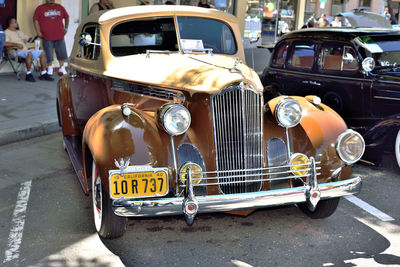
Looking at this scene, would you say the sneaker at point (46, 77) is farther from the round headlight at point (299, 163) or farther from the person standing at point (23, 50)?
the round headlight at point (299, 163)

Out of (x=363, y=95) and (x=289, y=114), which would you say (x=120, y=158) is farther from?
(x=363, y=95)

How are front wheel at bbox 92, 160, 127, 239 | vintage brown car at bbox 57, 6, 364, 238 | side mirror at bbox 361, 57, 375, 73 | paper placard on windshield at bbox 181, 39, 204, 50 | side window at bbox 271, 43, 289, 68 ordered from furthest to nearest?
side window at bbox 271, 43, 289, 68 → side mirror at bbox 361, 57, 375, 73 → paper placard on windshield at bbox 181, 39, 204, 50 → front wheel at bbox 92, 160, 127, 239 → vintage brown car at bbox 57, 6, 364, 238

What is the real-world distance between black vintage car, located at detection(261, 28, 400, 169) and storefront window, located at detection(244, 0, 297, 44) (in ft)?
38.4

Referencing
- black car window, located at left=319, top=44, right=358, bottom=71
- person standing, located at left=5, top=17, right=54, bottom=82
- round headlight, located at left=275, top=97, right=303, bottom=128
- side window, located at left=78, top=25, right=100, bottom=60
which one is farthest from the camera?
person standing, located at left=5, top=17, right=54, bottom=82

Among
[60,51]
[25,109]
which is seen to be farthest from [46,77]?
[25,109]

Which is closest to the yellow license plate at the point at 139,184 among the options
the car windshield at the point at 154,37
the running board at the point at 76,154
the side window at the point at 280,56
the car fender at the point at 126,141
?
the car fender at the point at 126,141

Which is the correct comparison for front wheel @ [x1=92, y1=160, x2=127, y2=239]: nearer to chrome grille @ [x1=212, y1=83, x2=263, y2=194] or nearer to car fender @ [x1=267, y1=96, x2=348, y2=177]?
chrome grille @ [x1=212, y1=83, x2=263, y2=194]

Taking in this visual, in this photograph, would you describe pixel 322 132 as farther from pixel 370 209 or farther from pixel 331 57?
pixel 331 57

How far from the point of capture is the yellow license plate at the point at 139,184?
3.48 m

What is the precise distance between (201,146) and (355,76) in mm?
3169

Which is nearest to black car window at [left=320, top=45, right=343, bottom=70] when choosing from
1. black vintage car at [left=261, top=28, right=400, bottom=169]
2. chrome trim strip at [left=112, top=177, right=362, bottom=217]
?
black vintage car at [left=261, top=28, right=400, bottom=169]

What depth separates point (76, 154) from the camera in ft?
17.2

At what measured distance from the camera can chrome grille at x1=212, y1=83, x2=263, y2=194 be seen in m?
3.89

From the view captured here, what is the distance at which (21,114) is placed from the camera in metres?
7.70
